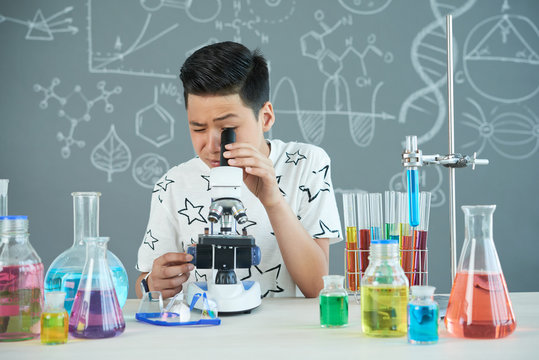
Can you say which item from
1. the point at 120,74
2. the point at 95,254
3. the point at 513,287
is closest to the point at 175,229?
the point at 95,254

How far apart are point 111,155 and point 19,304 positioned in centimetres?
214

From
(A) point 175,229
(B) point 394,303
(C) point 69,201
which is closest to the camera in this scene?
(B) point 394,303

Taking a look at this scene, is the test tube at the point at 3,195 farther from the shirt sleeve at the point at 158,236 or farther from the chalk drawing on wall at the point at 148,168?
the chalk drawing on wall at the point at 148,168

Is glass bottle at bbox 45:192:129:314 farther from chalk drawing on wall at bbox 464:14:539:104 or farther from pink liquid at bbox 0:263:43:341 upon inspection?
chalk drawing on wall at bbox 464:14:539:104

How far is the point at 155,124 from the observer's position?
308 cm

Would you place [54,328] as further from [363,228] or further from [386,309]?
[363,228]

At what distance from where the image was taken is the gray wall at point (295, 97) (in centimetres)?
302

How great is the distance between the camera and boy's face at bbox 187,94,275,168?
160cm

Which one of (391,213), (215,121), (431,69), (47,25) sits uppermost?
(47,25)

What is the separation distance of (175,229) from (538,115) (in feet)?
7.79

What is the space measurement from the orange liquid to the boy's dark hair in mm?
962

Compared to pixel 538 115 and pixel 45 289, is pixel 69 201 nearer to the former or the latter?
pixel 45 289

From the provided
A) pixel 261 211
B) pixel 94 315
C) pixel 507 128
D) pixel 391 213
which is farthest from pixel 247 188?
pixel 507 128

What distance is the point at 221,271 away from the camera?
48.3 inches
